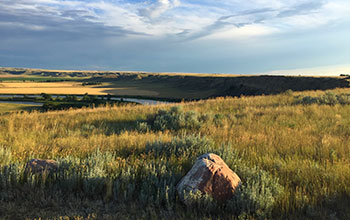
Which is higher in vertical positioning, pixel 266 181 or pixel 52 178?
pixel 266 181

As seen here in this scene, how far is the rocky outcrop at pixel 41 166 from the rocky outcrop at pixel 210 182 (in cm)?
242

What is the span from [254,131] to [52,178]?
5886mm

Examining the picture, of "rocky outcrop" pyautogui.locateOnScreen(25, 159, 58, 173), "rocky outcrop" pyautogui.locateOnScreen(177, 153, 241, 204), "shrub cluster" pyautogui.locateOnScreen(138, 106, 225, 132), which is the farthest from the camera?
"shrub cluster" pyautogui.locateOnScreen(138, 106, 225, 132)

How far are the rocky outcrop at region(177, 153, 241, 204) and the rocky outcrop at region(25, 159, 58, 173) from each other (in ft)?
7.95

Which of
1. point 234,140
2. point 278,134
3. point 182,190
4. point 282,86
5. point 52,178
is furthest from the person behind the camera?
point 282,86

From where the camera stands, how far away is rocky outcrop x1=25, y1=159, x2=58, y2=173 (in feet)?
14.0

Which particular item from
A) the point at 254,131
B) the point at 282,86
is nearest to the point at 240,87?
the point at 282,86

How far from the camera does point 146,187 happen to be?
3.74m

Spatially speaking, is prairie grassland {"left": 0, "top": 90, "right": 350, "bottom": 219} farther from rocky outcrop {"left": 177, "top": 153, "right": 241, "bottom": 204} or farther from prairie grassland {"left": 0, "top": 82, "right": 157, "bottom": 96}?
prairie grassland {"left": 0, "top": 82, "right": 157, "bottom": 96}

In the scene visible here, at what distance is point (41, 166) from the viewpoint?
4.36 m

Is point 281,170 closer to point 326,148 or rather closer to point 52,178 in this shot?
point 326,148

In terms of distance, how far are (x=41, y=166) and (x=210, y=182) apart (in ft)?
10.1

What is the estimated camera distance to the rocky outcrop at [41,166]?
4.25 metres

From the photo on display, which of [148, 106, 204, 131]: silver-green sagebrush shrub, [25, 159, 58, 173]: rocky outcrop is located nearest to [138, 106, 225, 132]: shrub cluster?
[148, 106, 204, 131]: silver-green sagebrush shrub
